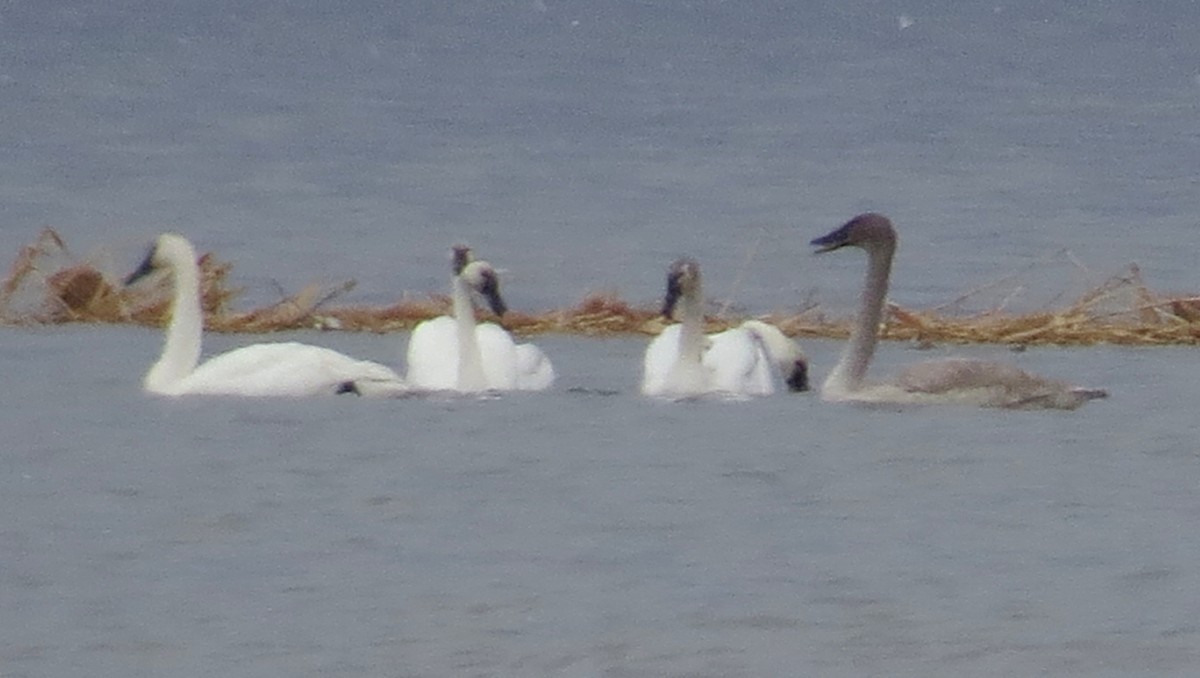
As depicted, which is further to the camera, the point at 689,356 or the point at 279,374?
the point at 689,356

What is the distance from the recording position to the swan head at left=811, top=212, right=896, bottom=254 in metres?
15.9

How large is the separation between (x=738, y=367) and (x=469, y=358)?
993 millimetres

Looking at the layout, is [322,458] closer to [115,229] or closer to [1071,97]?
[115,229]

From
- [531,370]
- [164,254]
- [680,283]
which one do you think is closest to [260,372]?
[531,370]

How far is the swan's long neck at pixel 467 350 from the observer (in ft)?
48.9

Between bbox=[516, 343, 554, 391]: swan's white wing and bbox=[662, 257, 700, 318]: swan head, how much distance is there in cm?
54

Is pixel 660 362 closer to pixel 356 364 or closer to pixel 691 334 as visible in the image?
pixel 691 334

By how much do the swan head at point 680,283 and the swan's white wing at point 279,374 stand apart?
1266 mm

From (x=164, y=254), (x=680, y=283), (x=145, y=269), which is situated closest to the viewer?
(x=680, y=283)

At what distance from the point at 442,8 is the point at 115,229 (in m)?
56.9

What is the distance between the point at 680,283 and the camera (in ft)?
51.1

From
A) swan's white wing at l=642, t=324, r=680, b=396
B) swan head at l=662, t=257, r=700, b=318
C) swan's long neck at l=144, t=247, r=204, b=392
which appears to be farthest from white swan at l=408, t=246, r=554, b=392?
swan's long neck at l=144, t=247, r=204, b=392

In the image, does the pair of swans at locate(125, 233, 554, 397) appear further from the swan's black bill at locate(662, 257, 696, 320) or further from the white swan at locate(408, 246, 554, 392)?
the swan's black bill at locate(662, 257, 696, 320)

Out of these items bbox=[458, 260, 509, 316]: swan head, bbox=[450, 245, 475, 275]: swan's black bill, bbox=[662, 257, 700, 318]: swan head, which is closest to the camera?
bbox=[662, 257, 700, 318]: swan head
